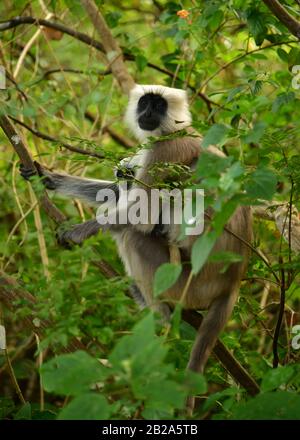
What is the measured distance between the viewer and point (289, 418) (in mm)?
2305

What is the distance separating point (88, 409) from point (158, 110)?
3.27m

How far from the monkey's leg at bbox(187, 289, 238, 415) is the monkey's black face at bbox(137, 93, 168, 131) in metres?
1.46

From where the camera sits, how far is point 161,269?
2.27 metres

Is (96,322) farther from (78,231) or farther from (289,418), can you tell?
(78,231)

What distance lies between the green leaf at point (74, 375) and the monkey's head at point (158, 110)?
2.97 meters

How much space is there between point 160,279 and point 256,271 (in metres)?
1.92

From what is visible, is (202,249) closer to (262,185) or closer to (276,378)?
(262,185)

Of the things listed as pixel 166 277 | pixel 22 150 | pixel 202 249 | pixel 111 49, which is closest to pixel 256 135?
pixel 202 249

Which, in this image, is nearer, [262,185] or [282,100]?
[262,185]

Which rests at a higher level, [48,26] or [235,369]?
[48,26]

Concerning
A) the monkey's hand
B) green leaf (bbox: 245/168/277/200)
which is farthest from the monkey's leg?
green leaf (bbox: 245/168/277/200)

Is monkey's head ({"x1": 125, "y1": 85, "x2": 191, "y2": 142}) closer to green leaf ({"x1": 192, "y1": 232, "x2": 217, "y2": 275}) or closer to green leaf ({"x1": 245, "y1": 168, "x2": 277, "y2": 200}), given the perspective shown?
green leaf ({"x1": 245, "y1": 168, "x2": 277, "y2": 200})

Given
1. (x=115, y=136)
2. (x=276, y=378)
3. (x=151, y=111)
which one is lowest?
(x=276, y=378)

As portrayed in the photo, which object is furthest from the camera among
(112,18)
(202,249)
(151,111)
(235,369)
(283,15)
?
(112,18)
